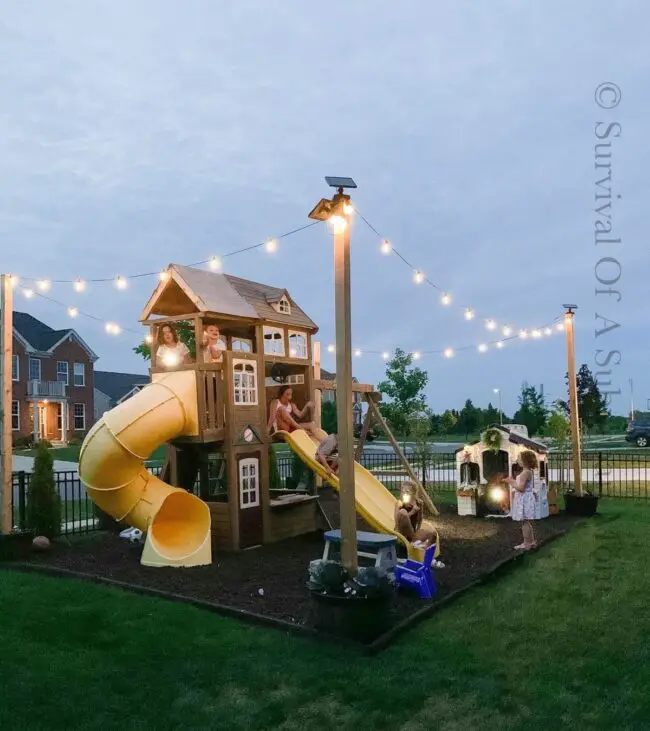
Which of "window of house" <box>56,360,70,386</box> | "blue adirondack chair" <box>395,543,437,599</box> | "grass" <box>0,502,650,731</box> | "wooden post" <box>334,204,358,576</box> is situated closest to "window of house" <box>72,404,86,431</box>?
"window of house" <box>56,360,70,386</box>

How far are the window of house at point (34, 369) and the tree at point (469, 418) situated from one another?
114ft

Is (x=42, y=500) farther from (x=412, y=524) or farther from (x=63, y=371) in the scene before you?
(x=63, y=371)

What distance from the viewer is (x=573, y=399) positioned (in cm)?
1543

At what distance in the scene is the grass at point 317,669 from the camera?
17.3 ft

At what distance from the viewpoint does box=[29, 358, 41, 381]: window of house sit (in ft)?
155

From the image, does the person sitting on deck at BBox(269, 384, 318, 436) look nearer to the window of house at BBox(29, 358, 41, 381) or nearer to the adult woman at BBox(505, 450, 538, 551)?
the adult woman at BBox(505, 450, 538, 551)

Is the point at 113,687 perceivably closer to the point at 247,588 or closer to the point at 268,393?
the point at 247,588

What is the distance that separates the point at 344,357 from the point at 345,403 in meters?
0.50

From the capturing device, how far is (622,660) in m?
6.31

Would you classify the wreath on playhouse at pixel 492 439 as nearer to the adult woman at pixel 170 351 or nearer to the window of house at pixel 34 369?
the adult woman at pixel 170 351

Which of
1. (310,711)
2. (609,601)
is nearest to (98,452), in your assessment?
(310,711)

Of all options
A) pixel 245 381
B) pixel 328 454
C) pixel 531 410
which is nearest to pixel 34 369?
pixel 531 410

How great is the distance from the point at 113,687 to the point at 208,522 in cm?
512

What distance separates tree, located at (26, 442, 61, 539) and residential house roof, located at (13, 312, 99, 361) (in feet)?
127
